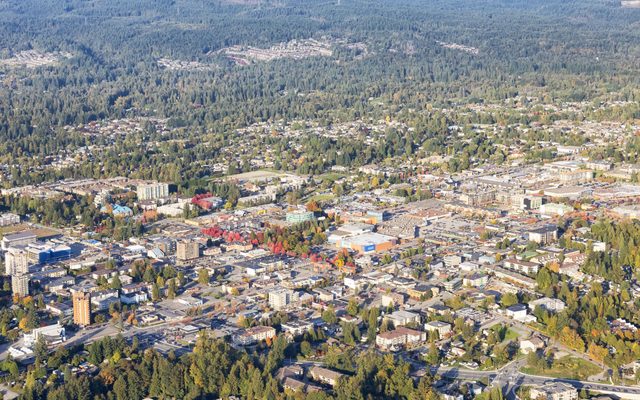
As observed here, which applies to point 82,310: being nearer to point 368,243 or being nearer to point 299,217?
point 368,243

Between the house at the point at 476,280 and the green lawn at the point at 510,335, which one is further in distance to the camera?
the house at the point at 476,280

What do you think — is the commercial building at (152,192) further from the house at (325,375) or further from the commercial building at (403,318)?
the house at (325,375)

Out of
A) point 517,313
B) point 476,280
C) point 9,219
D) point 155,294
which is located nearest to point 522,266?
point 476,280

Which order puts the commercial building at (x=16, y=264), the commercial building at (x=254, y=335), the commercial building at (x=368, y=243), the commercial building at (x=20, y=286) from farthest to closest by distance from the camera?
1. the commercial building at (x=368, y=243)
2. the commercial building at (x=16, y=264)
3. the commercial building at (x=20, y=286)
4. the commercial building at (x=254, y=335)

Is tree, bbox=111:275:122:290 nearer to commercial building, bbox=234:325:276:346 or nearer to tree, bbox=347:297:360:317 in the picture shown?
commercial building, bbox=234:325:276:346

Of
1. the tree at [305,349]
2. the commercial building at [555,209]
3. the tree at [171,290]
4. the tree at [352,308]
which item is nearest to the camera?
the tree at [305,349]

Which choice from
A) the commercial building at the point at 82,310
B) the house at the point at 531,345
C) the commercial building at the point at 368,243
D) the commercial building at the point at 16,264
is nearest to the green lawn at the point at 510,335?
the house at the point at 531,345

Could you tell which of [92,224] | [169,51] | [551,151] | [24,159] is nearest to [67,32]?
[169,51]
